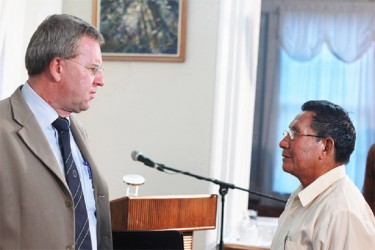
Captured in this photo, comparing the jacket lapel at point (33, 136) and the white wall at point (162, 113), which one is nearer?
the jacket lapel at point (33, 136)

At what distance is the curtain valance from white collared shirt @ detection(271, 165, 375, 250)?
6118 millimetres

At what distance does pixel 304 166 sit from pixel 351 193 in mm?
264

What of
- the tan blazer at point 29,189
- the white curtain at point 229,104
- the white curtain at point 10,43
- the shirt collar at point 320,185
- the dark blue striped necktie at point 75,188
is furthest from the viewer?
the white curtain at point 229,104

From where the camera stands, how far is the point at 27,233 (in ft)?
6.28

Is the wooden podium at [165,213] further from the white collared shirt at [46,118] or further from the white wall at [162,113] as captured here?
the white wall at [162,113]

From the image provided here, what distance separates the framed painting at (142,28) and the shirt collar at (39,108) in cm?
288

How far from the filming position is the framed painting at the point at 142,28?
4.95 m

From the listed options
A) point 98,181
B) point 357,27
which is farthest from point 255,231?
point 357,27

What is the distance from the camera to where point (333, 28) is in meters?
8.41

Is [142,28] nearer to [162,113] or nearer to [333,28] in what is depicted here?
[162,113]

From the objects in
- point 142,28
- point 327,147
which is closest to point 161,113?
point 142,28

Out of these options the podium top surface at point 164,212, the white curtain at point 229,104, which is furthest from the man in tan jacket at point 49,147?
the white curtain at point 229,104

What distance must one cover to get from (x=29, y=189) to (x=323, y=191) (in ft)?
4.07

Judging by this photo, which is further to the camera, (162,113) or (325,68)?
(325,68)
